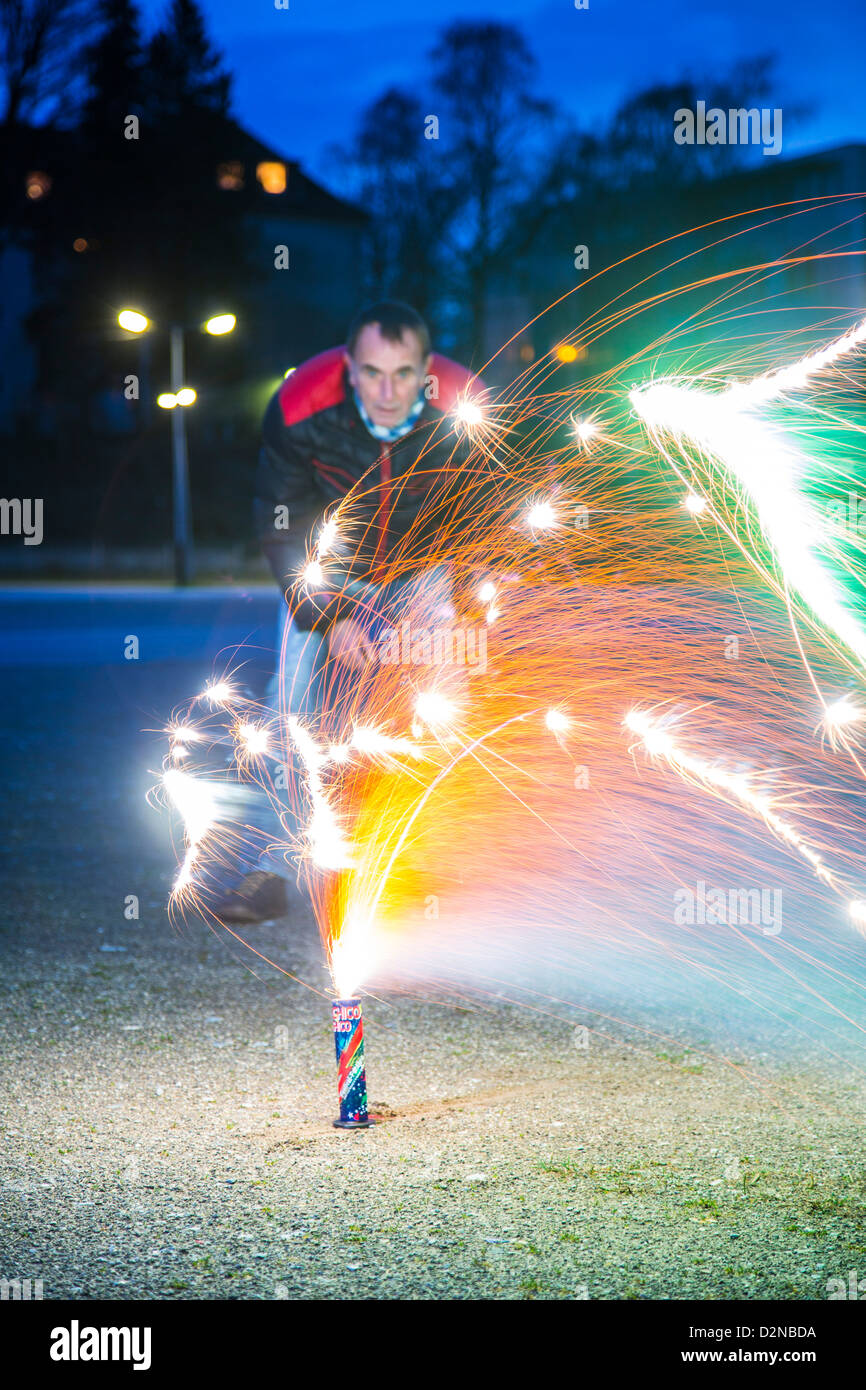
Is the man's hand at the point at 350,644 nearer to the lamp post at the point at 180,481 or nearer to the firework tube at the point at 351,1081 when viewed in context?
the firework tube at the point at 351,1081

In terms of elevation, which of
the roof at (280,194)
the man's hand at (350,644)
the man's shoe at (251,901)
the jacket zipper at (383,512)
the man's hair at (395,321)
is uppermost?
the roof at (280,194)

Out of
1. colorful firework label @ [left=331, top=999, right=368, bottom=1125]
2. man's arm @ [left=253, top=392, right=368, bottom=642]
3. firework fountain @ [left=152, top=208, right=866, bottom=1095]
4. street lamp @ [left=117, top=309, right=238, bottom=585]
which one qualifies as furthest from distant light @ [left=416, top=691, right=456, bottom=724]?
street lamp @ [left=117, top=309, right=238, bottom=585]

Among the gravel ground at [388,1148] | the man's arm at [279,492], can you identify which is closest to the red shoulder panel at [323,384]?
the man's arm at [279,492]

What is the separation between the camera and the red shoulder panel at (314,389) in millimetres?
5758

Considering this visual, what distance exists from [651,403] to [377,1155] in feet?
8.81

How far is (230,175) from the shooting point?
44281 millimetres

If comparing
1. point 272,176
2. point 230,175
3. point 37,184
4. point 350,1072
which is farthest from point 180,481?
point 272,176

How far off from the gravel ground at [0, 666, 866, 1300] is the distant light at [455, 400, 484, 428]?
2.23 metres

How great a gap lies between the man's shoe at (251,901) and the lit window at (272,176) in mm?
49092

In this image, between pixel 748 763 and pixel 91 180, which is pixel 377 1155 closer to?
pixel 748 763

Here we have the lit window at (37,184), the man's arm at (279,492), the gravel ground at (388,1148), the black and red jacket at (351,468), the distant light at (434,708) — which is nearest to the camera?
the gravel ground at (388,1148)

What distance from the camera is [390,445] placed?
5699 mm
